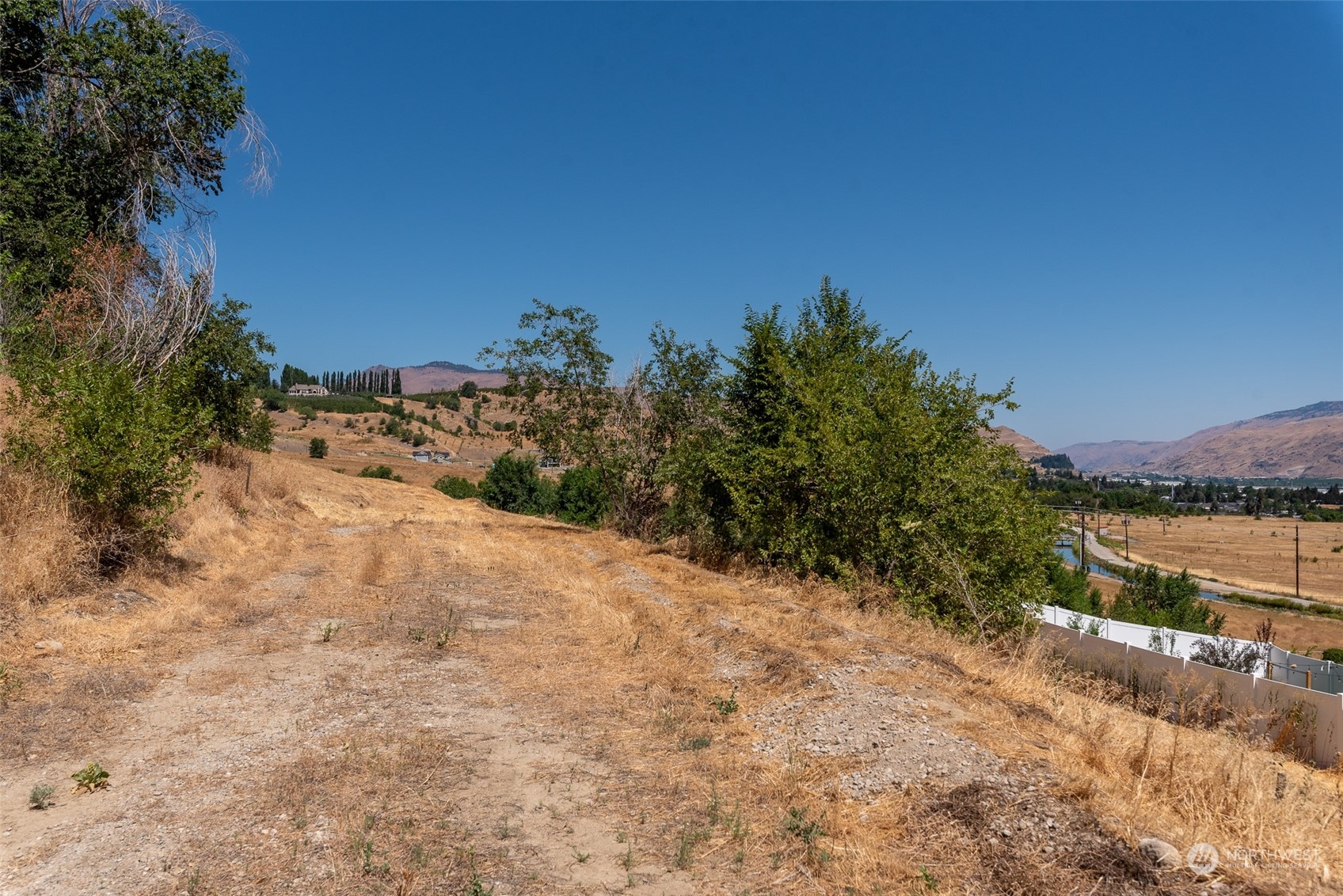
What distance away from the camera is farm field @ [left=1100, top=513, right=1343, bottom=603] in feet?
292

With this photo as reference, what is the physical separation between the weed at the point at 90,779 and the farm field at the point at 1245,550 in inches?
3781

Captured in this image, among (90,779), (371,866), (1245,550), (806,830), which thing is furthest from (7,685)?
(1245,550)

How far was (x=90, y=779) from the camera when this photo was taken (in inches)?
198

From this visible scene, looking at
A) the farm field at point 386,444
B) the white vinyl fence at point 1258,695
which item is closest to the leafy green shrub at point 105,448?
the white vinyl fence at point 1258,695

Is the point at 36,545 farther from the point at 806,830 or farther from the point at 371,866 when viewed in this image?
the point at 806,830

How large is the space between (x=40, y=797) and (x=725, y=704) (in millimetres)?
5094

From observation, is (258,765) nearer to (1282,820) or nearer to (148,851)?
(148,851)

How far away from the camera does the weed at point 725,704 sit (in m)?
7.07

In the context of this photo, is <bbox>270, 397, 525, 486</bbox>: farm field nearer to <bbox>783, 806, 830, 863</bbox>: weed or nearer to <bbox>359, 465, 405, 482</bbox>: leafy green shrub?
<bbox>359, 465, 405, 482</bbox>: leafy green shrub

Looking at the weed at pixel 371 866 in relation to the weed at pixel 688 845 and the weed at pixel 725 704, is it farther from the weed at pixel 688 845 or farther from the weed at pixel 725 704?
the weed at pixel 725 704

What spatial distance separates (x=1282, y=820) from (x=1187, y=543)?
15339 cm

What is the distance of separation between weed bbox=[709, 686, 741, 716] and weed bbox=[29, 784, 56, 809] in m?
4.93

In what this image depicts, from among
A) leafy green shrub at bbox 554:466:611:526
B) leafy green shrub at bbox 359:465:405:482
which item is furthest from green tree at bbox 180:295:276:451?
leafy green shrub at bbox 359:465:405:482

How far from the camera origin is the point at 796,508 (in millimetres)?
15133
